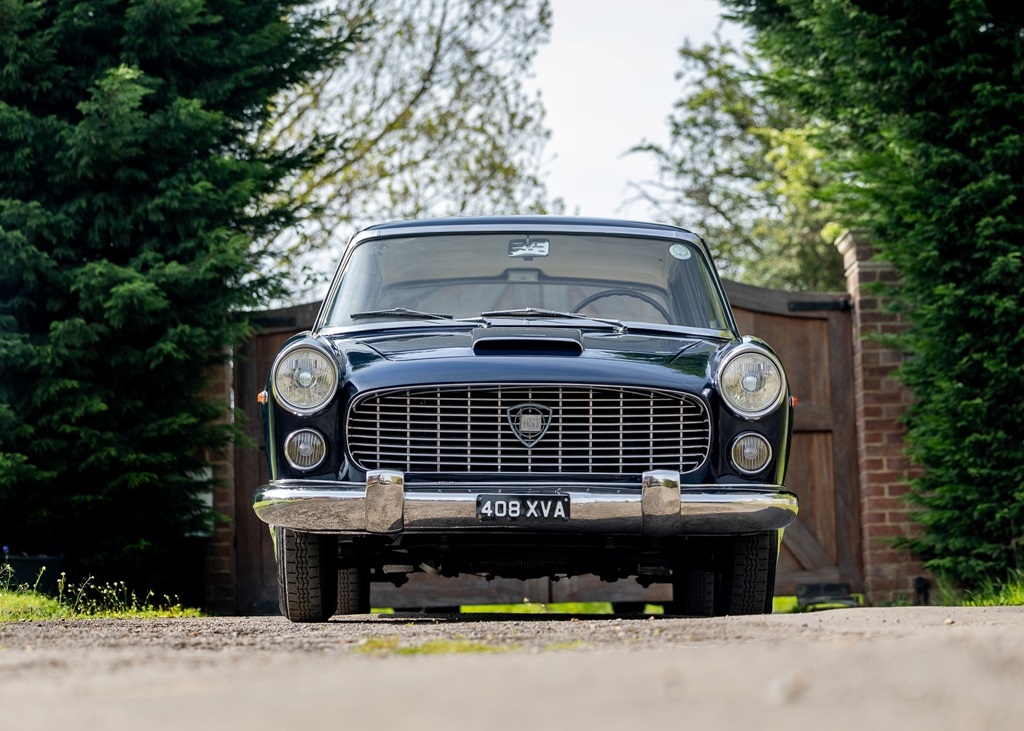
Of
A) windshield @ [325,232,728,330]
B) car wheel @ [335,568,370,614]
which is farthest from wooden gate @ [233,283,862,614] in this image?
windshield @ [325,232,728,330]

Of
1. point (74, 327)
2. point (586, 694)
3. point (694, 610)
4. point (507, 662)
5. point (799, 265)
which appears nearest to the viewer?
point (586, 694)

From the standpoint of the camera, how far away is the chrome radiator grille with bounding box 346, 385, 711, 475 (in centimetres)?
529

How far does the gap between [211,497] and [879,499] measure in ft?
15.1

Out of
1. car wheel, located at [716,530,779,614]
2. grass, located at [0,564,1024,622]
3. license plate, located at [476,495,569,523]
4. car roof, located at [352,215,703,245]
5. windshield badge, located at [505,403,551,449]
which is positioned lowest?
grass, located at [0,564,1024,622]

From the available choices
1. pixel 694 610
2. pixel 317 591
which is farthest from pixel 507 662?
pixel 694 610

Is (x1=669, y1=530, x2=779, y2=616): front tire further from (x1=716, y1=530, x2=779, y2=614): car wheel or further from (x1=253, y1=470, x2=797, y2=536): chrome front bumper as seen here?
(x1=253, y1=470, x2=797, y2=536): chrome front bumper

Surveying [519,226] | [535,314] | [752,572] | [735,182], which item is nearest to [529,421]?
[535,314]

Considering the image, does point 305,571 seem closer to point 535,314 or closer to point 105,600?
point 535,314

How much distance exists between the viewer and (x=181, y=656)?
380 cm

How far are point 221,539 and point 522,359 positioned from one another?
492 cm

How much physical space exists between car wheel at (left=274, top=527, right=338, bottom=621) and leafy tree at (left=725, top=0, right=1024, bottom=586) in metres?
4.61

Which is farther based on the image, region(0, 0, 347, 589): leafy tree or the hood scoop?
region(0, 0, 347, 589): leafy tree

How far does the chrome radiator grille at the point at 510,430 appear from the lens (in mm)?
5289

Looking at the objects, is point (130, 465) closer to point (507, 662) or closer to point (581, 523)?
point (581, 523)
